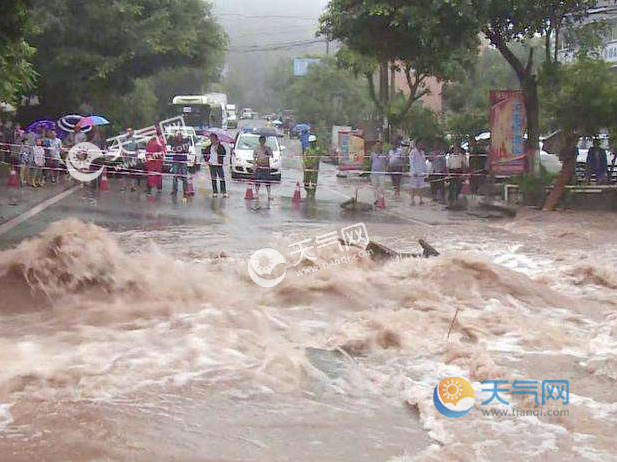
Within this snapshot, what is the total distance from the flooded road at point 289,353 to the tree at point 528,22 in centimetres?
698

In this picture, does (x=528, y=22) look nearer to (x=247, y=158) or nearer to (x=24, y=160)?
(x=247, y=158)

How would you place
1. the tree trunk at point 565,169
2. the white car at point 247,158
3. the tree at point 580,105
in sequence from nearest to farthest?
1. the tree at point 580,105
2. the tree trunk at point 565,169
3. the white car at point 247,158

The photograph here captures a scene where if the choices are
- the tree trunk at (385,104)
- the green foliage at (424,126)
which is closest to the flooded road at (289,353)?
the green foliage at (424,126)

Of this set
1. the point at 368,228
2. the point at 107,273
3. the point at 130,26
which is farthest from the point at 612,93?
the point at 130,26

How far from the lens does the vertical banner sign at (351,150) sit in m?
30.0

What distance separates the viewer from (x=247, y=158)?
25.2 metres

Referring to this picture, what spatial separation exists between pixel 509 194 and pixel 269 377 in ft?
46.4

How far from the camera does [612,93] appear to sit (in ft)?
51.8

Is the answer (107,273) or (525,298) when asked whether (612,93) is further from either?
(107,273)

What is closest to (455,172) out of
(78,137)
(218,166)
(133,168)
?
(218,166)

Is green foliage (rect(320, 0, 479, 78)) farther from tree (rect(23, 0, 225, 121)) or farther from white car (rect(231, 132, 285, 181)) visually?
tree (rect(23, 0, 225, 121))

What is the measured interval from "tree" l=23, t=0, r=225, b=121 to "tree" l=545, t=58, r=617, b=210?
548 inches

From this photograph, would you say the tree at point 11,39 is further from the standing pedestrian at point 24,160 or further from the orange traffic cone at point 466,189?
Answer: the orange traffic cone at point 466,189

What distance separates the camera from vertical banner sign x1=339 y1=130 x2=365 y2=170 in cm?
3003
